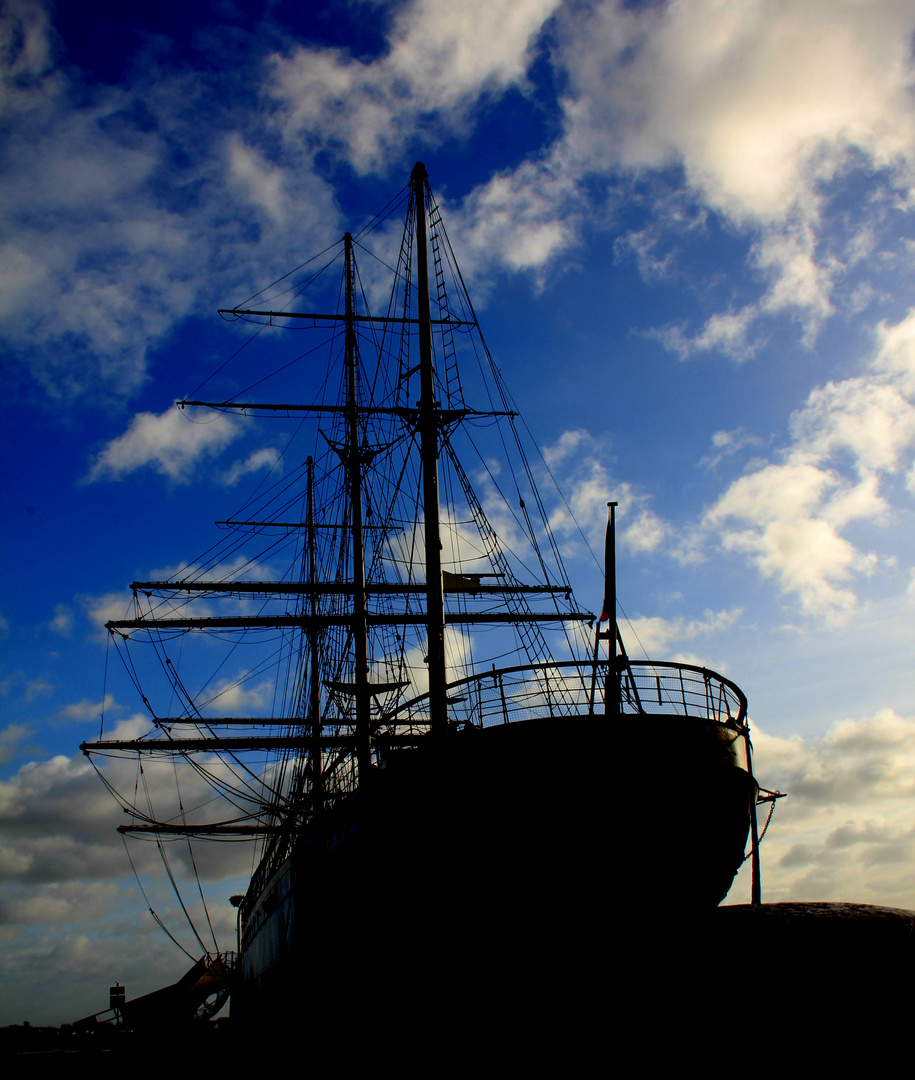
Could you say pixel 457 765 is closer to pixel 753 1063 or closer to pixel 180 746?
pixel 753 1063

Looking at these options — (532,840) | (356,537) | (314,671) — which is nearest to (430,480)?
(532,840)

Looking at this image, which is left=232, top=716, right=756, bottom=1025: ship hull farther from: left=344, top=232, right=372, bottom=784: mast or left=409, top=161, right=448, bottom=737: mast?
left=344, top=232, right=372, bottom=784: mast

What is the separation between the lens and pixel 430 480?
16.4m

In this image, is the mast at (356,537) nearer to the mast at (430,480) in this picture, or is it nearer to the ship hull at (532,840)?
the mast at (430,480)

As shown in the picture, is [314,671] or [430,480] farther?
[314,671]

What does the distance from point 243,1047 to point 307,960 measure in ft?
31.7

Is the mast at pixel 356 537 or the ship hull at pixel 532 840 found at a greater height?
the mast at pixel 356 537

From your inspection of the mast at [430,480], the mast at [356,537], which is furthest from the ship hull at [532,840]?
the mast at [356,537]

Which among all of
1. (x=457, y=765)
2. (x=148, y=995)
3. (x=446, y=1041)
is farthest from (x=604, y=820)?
(x=148, y=995)

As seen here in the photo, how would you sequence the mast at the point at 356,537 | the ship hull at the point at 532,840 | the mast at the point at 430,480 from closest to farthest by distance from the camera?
the ship hull at the point at 532,840 < the mast at the point at 430,480 < the mast at the point at 356,537

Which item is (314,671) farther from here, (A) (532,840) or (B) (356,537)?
(A) (532,840)

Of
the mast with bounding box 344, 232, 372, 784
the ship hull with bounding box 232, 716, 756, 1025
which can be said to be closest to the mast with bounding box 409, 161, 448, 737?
the ship hull with bounding box 232, 716, 756, 1025

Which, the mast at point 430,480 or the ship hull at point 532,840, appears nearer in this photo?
the ship hull at point 532,840

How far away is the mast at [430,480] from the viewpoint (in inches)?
→ 573
